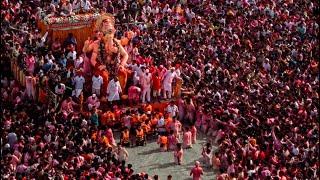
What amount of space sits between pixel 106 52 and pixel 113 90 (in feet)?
4.85

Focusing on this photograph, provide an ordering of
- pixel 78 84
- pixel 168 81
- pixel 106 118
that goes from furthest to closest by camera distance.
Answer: pixel 168 81 → pixel 78 84 → pixel 106 118

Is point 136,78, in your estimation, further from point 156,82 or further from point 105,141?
point 105,141

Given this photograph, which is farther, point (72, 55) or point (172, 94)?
point (72, 55)

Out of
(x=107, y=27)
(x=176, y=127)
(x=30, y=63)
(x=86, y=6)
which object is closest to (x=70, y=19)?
(x=86, y=6)

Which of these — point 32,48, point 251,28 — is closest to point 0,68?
point 32,48

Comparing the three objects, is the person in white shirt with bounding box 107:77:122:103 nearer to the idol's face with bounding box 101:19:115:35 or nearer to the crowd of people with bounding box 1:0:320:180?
the crowd of people with bounding box 1:0:320:180

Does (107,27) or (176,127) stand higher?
(107,27)

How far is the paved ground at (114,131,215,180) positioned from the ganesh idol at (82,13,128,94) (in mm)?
3039

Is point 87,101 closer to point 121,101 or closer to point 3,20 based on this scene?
point 121,101

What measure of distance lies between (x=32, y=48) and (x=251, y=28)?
10.5 meters

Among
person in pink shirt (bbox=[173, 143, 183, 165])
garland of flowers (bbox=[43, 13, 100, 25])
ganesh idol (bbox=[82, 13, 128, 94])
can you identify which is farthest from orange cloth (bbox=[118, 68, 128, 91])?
person in pink shirt (bbox=[173, 143, 183, 165])

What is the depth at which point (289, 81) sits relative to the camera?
31781 mm

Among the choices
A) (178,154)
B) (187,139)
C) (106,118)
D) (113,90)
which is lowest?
(178,154)

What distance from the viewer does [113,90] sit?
27.7 m
